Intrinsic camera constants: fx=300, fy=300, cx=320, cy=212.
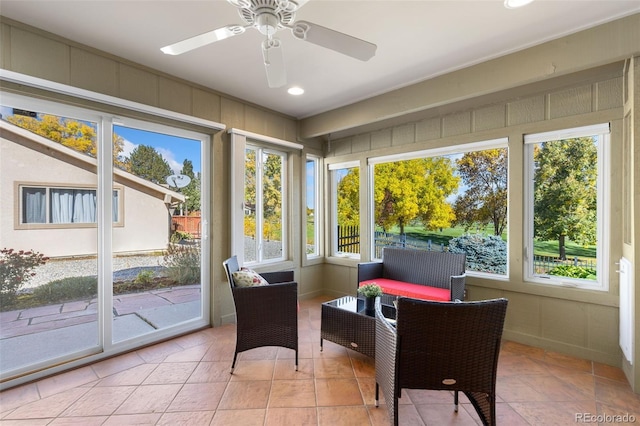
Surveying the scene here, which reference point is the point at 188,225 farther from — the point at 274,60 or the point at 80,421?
the point at 274,60

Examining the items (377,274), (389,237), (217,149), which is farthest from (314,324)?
(217,149)

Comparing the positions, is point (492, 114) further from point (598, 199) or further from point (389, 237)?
point (389, 237)

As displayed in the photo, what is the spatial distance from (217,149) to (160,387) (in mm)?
2453

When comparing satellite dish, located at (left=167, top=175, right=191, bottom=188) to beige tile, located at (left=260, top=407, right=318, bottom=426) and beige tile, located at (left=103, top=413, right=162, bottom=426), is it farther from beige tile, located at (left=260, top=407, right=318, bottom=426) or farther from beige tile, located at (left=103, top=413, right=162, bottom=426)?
beige tile, located at (left=260, top=407, right=318, bottom=426)

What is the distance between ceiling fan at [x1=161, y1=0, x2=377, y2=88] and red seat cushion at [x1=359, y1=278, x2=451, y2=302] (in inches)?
93.8

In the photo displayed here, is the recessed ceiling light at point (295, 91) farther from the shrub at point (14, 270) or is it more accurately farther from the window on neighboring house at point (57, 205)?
the shrub at point (14, 270)

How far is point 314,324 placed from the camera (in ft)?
11.8

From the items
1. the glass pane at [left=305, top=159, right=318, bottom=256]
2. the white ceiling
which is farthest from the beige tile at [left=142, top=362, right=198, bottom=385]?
the white ceiling

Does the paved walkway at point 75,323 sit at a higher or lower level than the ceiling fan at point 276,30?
lower

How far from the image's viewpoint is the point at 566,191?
2920mm

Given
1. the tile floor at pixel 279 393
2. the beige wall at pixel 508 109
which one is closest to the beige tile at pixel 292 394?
the tile floor at pixel 279 393

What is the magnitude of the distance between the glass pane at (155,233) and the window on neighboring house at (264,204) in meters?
0.67

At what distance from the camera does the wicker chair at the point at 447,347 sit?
5.21ft

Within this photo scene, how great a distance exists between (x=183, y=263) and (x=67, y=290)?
1018 mm
